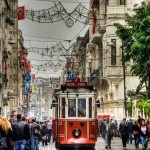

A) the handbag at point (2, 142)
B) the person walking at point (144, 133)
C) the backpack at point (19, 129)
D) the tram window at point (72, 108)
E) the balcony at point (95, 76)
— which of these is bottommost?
the person walking at point (144, 133)

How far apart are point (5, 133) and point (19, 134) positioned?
1.06 metres

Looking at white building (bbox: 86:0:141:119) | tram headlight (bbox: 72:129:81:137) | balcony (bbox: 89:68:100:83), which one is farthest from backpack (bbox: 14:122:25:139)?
balcony (bbox: 89:68:100:83)

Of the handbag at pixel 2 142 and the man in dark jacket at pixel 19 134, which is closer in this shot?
the handbag at pixel 2 142

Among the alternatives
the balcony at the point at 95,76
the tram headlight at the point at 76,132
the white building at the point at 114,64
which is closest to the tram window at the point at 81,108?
the tram headlight at the point at 76,132

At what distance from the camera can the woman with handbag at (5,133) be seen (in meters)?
21.2

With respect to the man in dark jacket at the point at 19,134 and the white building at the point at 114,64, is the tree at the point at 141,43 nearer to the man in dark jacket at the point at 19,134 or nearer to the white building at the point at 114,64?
the man in dark jacket at the point at 19,134

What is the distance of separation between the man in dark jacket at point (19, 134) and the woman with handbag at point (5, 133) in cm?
25

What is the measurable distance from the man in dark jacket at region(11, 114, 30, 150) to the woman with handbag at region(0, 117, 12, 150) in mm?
247

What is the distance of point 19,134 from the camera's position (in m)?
22.5

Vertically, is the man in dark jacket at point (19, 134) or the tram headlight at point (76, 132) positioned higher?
the man in dark jacket at point (19, 134)

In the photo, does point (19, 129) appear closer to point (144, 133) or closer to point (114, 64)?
point (144, 133)

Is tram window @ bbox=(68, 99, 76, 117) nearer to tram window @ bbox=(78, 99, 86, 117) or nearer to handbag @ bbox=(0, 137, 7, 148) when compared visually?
tram window @ bbox=(78, 99, 86, 117)

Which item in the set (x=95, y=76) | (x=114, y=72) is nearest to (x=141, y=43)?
(x=114, y=72)

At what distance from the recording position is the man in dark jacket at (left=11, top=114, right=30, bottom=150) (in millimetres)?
22453
